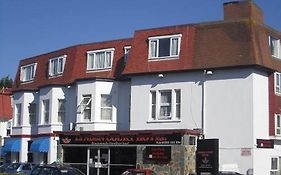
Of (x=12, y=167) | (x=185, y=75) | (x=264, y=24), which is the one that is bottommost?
(x=12, y=167)

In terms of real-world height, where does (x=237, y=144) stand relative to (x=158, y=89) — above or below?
below

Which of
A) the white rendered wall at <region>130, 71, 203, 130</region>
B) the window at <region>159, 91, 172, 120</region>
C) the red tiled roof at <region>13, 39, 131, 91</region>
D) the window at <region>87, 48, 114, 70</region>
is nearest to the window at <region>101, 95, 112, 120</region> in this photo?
the red tiled roof at <region>13, 39, 131, 91</region>

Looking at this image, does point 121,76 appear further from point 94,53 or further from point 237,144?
point 237,144

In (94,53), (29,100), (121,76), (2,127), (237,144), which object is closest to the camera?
(237,144)

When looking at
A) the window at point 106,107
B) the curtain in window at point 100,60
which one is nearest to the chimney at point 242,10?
the curtain in window at point 100,60

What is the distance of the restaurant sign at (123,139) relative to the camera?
32.9m

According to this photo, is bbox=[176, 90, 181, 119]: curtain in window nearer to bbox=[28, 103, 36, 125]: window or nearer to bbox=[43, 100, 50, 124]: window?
bbox=[43, 100, 50, 124]: window

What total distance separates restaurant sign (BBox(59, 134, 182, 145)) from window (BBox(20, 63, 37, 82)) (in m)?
12.0

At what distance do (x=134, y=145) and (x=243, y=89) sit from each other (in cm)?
760

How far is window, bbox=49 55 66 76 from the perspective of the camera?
145 feet

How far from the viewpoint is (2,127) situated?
65.5 m

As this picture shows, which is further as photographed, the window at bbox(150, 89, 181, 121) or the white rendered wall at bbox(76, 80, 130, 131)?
the white rendered wall at bbox(76, 80, 130, 131)

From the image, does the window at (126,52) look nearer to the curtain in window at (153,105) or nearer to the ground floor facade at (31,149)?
the curtain in window at (153,105)

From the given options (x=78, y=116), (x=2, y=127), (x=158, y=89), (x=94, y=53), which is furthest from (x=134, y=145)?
(x=2, y=127)
